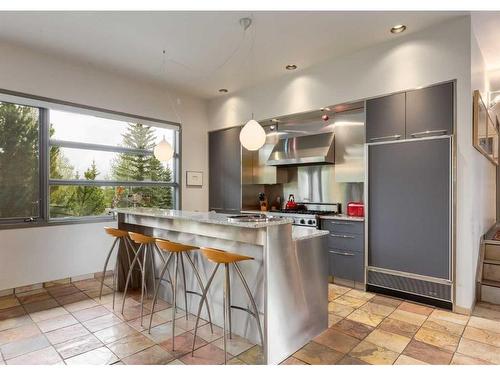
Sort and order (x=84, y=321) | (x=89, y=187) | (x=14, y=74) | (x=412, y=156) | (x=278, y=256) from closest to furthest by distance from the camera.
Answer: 1. (x=278, y=256)
2. (x=84, y=321)
3. (x=412, y=156)
4. (x=14, y=74)
5. (x=89, y=187)

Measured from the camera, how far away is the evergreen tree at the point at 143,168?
451cm

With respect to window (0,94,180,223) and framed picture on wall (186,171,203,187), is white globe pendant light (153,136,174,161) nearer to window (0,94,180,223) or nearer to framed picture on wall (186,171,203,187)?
window (0,94,180,223)

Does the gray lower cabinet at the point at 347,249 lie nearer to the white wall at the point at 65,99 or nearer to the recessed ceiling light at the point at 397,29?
the recessed ceiling light at the point at 397,29

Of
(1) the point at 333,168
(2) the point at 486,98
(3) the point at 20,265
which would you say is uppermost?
(2) the point at 486,98

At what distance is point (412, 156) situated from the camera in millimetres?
3139

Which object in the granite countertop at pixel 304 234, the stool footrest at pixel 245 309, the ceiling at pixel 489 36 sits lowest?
the stool footrest at pixel 245 309

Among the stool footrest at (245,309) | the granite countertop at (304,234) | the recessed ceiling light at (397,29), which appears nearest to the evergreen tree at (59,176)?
the stool footrest at (245,309)

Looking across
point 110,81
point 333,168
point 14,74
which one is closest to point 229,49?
point 110,81

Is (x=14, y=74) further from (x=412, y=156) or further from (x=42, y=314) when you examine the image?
(x=412, y=156)

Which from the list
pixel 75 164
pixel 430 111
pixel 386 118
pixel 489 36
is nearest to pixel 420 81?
pixel 430 111

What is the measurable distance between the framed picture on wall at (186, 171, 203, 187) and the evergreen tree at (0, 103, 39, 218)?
2170 millimetres

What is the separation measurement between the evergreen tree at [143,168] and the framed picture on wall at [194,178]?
12.5 inches

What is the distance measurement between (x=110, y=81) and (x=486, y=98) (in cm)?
504

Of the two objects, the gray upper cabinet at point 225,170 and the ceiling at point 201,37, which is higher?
the ceiling at point 201,37
